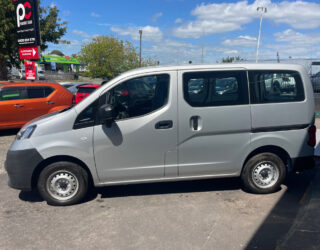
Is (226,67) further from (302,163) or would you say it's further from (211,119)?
(302,163)

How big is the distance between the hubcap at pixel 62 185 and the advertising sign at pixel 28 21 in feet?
24.8

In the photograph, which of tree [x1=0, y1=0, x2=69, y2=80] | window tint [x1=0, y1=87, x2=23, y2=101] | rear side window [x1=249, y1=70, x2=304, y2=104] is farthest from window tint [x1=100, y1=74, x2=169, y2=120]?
tree [x1=0, y1=0, x2=69, y2=80]

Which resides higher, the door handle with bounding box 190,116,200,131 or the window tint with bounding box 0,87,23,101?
the window tint with bounding box 0,87,23,101

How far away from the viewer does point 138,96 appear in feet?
13.4

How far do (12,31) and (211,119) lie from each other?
14.2 metres

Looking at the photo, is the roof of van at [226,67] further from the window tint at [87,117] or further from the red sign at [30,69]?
the red sign at [30,69]

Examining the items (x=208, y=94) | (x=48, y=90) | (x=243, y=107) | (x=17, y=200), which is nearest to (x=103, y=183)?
(x=17, y=200)

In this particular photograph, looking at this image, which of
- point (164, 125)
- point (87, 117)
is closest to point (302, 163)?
point (164, 125)

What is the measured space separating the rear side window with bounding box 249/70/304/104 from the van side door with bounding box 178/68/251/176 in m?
0.15

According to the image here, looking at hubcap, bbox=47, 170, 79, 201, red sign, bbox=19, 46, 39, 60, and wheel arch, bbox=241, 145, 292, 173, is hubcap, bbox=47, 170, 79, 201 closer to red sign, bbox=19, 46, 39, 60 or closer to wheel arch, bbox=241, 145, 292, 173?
wheel arch, bbox=241, 145, 292, 173

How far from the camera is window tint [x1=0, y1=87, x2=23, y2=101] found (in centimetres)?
827

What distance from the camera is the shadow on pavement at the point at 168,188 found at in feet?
15.2

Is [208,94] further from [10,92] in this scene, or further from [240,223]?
[10,92]

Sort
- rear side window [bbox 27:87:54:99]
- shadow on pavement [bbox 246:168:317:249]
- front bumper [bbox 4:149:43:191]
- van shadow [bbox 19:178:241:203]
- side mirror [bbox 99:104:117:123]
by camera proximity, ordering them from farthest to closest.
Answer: rear side window [bbox 27:87:54:99] → van shadow [bbox 19:178:241:203] → front bumper [bbox 4:149:43:191] → side mirror [bbox 99:104:117:123] → shadow on pavement [bbox 246:168:317:249]
